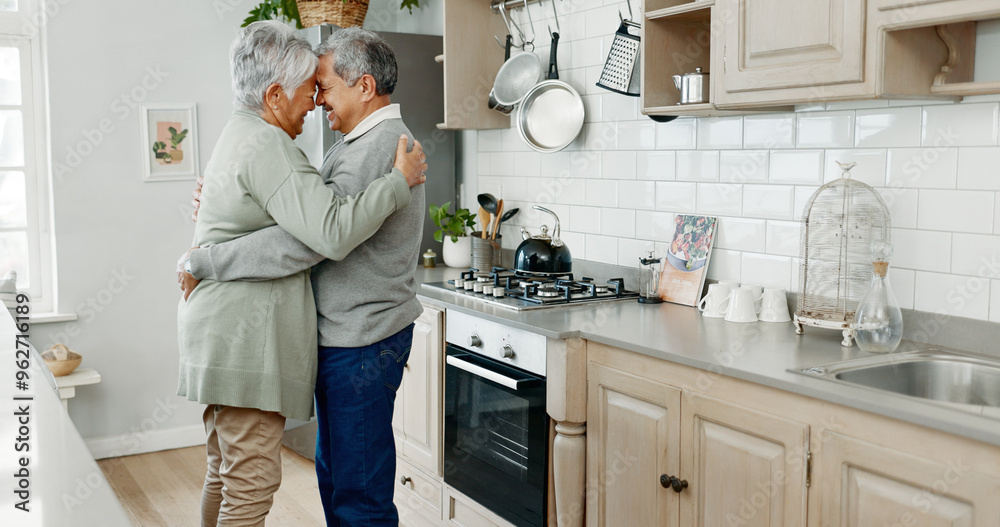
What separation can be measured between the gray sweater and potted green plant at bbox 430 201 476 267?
1.64m

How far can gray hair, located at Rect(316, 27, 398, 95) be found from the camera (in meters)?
2.08

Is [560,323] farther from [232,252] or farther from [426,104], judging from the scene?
[426,104]

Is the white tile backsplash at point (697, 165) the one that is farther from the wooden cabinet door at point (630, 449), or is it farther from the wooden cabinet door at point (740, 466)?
the wooden cabinet door at point (740, 466)

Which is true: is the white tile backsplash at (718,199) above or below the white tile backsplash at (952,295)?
above

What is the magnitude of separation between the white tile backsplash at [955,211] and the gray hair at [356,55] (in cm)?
142

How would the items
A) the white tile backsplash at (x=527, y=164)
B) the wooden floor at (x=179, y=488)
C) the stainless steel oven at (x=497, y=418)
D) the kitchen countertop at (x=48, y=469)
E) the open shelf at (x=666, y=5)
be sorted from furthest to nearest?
the white tile backsplash at (x=527, y=164), the wooden floor at (x=179, y=488), the stainless steel oven at (x=497, y=418), the open shelf at (x=666, y=5), the kitchen countertop at (x=48, y=469)

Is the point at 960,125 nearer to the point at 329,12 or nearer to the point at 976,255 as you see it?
the point at 976,255

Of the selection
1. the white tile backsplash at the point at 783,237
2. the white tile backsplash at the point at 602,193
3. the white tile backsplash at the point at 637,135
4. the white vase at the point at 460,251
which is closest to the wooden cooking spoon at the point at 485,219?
the white vase at the point at 460,251

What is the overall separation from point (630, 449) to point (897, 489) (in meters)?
0.75

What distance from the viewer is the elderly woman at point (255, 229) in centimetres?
190

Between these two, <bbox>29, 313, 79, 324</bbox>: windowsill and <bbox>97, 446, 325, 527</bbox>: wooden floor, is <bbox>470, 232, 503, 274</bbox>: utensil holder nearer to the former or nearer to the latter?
<bbox>97, 446, 325, 527</bbox>: wooden floor

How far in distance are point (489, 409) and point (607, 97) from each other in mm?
1270

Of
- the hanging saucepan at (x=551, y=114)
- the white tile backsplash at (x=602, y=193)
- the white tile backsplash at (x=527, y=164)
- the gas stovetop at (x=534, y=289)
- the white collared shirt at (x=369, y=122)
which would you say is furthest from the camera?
the white tile backsplash at (x=527, y=164)

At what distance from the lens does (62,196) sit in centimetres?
399
